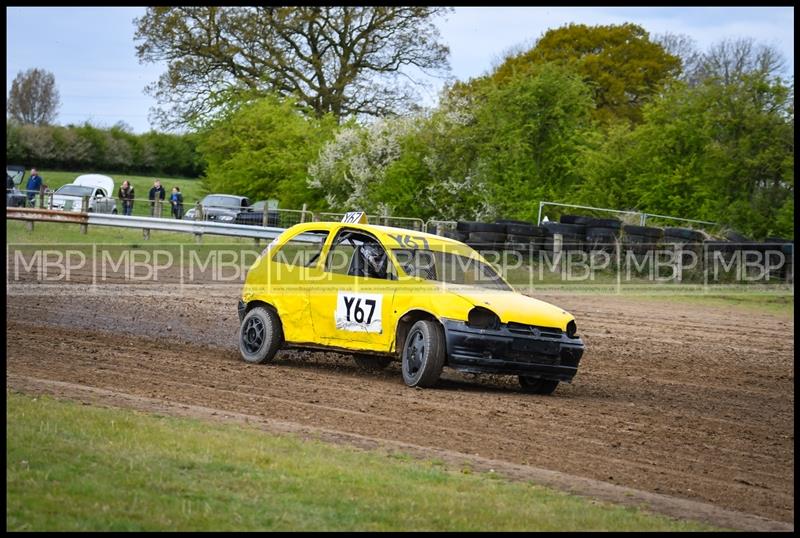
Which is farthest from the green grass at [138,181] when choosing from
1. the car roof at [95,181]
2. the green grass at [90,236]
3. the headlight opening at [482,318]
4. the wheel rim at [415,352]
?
the headlight opening at [482,318]

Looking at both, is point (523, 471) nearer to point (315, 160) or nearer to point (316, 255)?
point (316, 255)

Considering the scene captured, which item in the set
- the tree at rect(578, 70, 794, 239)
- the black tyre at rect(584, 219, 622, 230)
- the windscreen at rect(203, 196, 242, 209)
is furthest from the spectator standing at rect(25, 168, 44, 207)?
the black tyre at rect(584, 219, 622, 230)

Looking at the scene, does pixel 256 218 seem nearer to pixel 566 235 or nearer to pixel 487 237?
pixel 487 237

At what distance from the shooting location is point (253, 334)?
545 inches

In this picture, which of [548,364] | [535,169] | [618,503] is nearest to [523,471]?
[618,503]

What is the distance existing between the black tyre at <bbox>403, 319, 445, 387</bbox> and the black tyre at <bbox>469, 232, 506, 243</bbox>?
48.1ft


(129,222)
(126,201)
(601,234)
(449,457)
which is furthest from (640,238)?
(449,457)

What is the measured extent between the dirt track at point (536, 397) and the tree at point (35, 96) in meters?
84.6

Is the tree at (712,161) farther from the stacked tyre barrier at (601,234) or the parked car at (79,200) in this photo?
the parked car at (79,200)

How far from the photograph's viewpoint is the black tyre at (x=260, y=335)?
13.6 metres

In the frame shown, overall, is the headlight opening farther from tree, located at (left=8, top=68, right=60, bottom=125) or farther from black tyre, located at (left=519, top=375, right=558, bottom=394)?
tree, located at (left=8, top=68, right=60, bottom=125)

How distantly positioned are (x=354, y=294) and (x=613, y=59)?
5250 centimetres

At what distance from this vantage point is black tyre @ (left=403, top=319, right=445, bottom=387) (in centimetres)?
1192

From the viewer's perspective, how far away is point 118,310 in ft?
63.4
